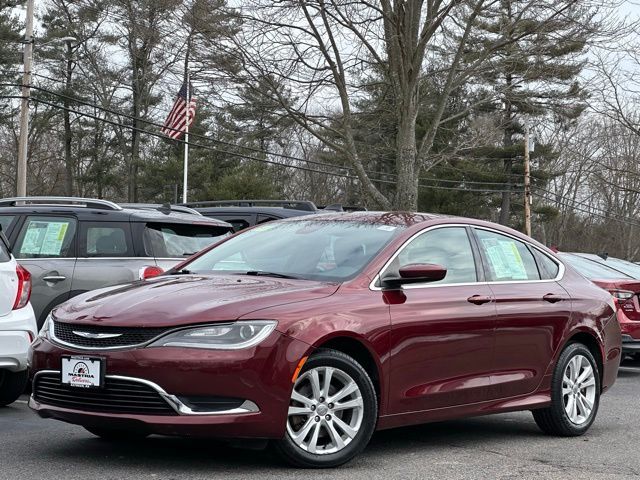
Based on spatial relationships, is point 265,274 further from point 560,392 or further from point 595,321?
point 595,321

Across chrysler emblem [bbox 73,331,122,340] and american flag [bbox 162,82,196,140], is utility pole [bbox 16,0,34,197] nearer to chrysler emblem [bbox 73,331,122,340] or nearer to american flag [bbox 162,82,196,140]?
american flag [bbox 162,82,196,140]

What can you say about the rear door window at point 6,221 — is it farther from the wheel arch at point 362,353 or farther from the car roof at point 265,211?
the wheel arch at point 362,353

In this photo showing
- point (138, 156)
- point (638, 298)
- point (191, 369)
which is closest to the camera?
point (191, 369)

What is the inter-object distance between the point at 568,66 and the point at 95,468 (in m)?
21.7

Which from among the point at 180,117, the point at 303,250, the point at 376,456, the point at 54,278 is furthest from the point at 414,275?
the point at 180,117

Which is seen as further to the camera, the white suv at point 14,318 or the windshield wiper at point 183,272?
the white suv at point 14,318

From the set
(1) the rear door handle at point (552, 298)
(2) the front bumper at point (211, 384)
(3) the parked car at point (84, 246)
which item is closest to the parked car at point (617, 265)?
(1) the rear door handle at point (552, 298)

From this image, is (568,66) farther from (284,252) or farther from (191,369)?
(191,369)

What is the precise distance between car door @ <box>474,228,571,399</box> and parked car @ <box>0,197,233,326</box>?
11.1ft

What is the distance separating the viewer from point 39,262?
8891mm

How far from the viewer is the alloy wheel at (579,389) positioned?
23.3 ft

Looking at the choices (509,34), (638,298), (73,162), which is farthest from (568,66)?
(73,162)

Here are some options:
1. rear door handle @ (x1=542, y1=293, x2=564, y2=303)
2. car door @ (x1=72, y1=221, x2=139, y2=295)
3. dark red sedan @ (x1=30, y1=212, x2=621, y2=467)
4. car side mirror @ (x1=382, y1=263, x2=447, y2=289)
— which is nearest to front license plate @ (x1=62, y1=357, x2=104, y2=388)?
dark red sedan @ (x1=30, y1=212, x2=621, y2=467)

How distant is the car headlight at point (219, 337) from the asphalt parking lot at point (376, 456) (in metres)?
0.71
